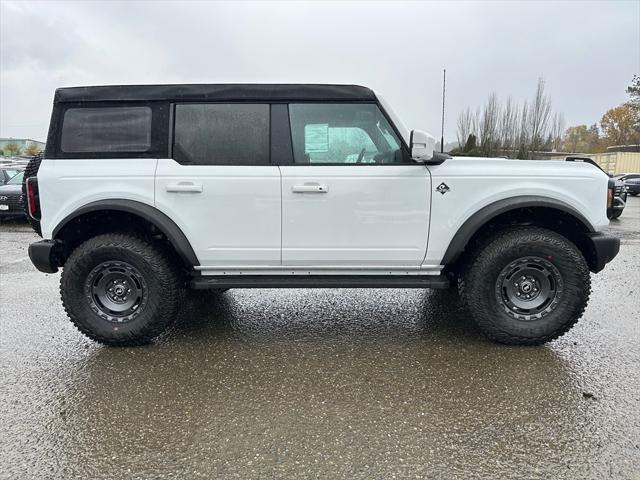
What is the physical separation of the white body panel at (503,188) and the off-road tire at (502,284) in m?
0.30

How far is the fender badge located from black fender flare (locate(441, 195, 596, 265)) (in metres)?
0.29

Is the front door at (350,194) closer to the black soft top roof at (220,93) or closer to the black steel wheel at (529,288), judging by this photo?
the black soft top roof at (220,93)

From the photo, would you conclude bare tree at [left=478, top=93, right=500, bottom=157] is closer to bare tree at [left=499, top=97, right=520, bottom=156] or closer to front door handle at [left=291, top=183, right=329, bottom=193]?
bare tree at [left=499, top=97, right=520, bottom=156]

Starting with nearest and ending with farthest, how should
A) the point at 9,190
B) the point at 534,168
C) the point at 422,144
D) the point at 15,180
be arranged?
the point at 422,144 → the point at 534,168 → the point at 9,190 → the point at 15,180

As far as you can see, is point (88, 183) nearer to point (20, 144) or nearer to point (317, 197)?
point (317, 197)

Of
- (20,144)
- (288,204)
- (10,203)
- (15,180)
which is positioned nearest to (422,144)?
(288,204)

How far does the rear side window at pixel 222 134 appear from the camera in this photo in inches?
141

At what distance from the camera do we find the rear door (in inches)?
138

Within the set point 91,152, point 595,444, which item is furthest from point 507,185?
point 91,152

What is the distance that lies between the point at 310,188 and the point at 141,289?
160cm

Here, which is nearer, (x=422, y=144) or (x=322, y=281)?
(x=422, y=144)

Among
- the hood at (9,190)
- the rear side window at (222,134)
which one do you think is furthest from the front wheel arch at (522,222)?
the hood at (9,190)

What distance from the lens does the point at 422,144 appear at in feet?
10.9

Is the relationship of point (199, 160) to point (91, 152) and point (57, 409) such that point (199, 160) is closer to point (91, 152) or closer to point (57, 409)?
point (91, 152)
